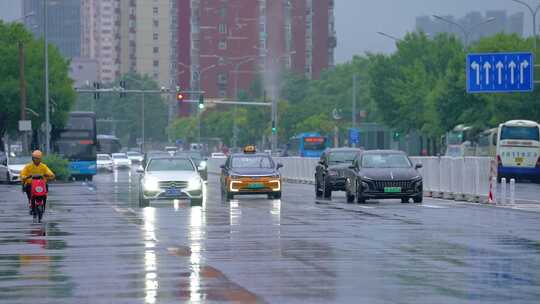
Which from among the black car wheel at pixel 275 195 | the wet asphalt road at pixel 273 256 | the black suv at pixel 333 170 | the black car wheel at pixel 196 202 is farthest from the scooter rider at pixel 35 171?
the black suv at pixel 333 170

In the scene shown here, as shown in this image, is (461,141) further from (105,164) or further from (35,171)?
(35,171)

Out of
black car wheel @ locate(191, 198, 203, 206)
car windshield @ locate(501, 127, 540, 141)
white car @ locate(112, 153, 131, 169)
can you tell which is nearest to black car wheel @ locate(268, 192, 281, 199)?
black car wheel @ locate(191, 198, 203, 206)

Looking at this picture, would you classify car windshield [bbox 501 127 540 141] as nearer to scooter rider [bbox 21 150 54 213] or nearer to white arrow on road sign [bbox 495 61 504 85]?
white arrow on road sign [bbox 495 61 504 85]

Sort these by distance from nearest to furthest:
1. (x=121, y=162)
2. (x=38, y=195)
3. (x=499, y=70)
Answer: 1. (x=38, y=195)
2. (x=499, y=70)
3. (x=121, y=162)

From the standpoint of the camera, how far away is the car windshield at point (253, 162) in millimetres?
46031

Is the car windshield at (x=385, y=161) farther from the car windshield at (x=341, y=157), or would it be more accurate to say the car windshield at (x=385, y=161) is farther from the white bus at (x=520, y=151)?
the white bus at (x=520, y=151)

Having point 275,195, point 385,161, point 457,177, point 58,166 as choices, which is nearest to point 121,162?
point 58,166

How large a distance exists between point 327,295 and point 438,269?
3590mm

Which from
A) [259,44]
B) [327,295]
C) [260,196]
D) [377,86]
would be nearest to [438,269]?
[327,295]

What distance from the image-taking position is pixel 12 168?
69.4m

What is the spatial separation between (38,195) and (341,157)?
19187 millimetres

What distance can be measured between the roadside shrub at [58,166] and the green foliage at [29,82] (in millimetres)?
15502

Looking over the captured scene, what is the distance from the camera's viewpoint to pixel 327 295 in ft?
47.4

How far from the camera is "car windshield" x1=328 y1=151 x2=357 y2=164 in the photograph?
160 feet
